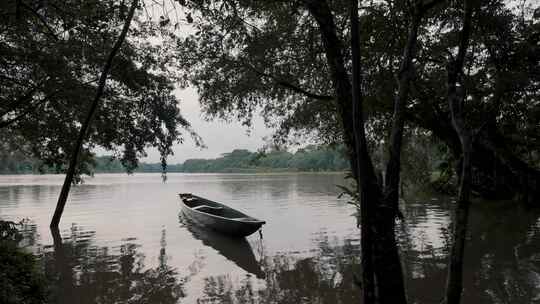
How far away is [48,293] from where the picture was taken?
7.31 meters

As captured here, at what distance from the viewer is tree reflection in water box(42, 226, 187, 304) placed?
946 centimetres

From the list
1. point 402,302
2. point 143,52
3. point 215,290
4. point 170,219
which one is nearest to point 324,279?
point 215,290

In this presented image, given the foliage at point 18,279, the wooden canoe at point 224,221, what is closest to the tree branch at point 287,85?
the wooden canoe at point 224,221

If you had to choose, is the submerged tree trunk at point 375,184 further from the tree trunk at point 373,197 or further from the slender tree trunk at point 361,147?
the slender tree trunk at point 361,147

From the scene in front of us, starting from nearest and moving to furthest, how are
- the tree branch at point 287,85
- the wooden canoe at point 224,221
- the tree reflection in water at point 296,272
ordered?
1. the tree reflection in water at point 296,272
2. the tree branch at point 287,85
3. the wooden canoe at point 224,221

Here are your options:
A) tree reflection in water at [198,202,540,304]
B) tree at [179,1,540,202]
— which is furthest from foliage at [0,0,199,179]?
tree reflection in water at [198,202,540,304]

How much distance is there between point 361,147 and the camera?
16.5 ft

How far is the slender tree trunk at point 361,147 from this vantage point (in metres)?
4.84

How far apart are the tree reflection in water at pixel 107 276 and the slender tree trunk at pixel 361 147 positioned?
18.5 ft

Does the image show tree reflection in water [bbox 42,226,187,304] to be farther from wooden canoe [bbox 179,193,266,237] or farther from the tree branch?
the tree branch

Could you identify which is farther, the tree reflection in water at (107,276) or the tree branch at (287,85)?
the tree branch at (287,85)

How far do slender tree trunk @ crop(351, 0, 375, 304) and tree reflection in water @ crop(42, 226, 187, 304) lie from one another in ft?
18.5

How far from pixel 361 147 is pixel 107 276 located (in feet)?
30.1

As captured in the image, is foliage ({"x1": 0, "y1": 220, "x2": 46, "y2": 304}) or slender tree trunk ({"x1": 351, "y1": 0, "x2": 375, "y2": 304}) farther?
foliage ({"x1": 0, "y1": 220, "x2": 46, "y2": 304})
